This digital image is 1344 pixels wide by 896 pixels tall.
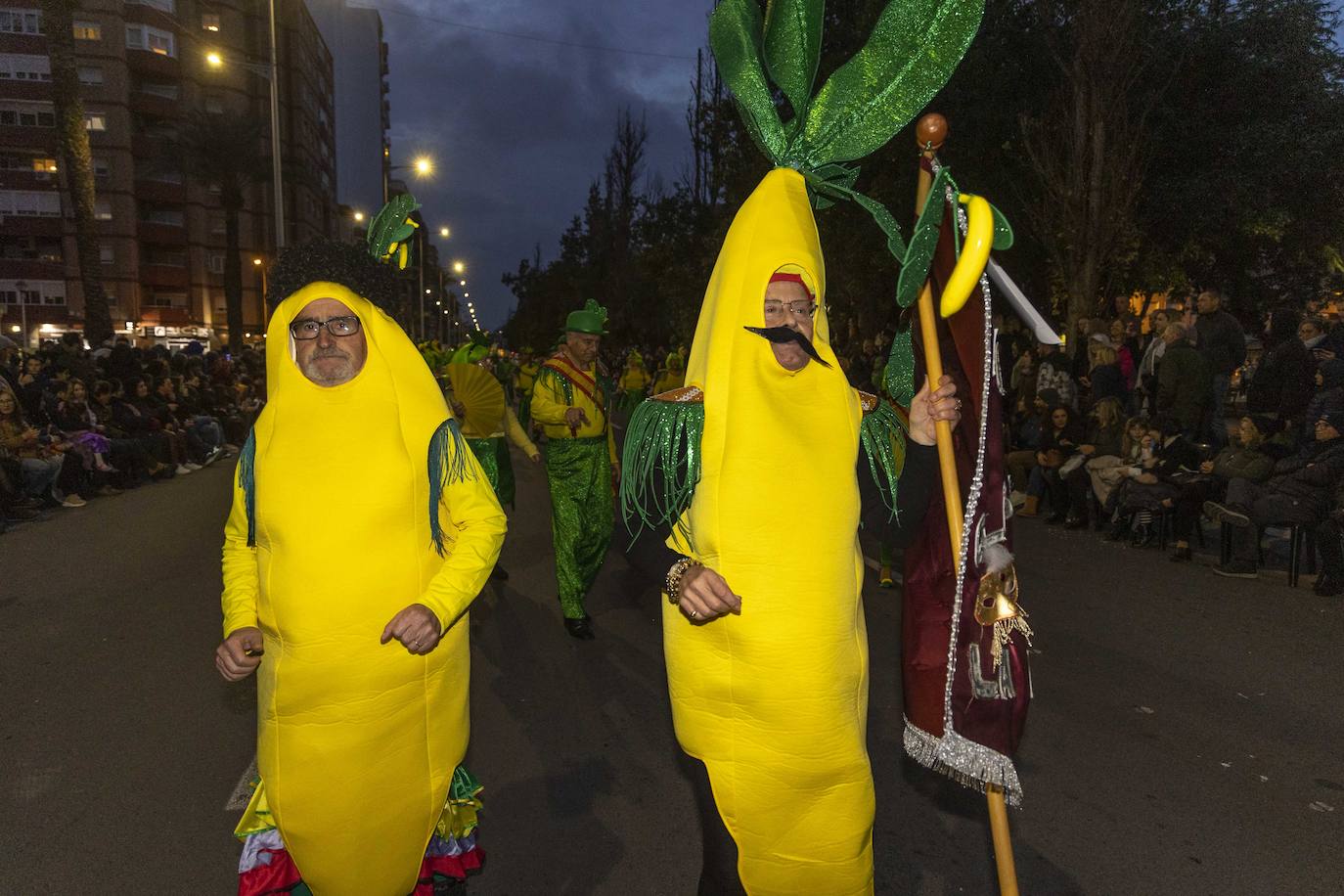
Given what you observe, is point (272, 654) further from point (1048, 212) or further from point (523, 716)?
point (1048, 212)

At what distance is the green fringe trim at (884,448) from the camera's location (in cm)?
257

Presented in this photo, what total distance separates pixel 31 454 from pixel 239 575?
11.0 meters

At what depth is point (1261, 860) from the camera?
3.65 m

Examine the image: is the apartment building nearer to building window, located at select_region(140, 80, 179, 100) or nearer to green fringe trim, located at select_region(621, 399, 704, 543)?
building window, located at select_region(140, 80, 179, 100)

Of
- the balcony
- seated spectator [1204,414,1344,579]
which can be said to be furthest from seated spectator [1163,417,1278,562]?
the balcony

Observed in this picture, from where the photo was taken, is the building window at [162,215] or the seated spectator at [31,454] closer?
the seated spectator at [31,454]

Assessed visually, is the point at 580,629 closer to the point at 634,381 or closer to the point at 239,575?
the point at 239,575

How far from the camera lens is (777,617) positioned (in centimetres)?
236

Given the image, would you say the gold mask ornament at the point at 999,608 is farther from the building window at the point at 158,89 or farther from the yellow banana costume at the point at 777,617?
the building window at the point at 158,89

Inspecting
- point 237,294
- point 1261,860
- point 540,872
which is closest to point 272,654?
point 540,872

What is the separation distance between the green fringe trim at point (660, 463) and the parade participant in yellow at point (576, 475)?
12.7 feet

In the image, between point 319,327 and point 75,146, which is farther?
point 75,146

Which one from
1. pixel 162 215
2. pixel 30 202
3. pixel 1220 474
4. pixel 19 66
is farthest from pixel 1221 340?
pixel 19 66

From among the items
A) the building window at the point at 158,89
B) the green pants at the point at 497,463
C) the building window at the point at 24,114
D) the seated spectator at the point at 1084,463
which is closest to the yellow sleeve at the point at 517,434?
the green pants at the point at 497,463
